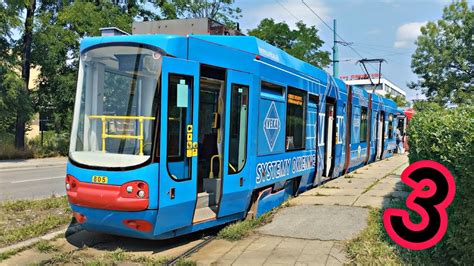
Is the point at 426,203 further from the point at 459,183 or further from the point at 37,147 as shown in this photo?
the point at 37,147

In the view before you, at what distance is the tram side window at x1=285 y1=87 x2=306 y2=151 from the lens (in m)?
9.41

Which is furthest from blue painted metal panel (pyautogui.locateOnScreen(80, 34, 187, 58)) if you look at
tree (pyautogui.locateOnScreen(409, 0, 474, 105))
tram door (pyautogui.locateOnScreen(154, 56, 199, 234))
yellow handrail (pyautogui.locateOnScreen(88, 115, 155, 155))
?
tree (pyautogui.locateOnScreen(409, 0, 474, 105))

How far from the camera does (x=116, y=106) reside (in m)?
6.33

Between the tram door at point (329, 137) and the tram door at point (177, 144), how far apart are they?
6.88 m

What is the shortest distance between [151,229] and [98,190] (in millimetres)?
875

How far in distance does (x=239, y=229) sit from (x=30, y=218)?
13.2 ft

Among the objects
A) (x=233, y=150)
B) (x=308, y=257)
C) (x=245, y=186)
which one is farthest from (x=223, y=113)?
(x=308, y=257)

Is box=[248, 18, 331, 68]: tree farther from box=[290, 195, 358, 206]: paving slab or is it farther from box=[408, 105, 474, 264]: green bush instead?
box=[408, 105, 474, 264]: green bush

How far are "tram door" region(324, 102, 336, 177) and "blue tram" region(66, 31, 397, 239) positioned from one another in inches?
154

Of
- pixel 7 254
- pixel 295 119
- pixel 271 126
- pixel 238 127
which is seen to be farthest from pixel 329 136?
pixel 7 254

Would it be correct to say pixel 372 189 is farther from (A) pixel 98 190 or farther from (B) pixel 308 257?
(A) pixel 98 190

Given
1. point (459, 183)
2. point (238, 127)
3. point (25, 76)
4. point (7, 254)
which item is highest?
point (25, 76)

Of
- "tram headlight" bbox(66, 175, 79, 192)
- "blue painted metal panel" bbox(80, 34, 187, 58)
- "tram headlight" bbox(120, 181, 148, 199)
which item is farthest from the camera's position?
"tram headlight" bbox(66, 175, 79, 192)

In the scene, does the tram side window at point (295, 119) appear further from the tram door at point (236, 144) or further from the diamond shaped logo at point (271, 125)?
the tram door at point (236, 144)
